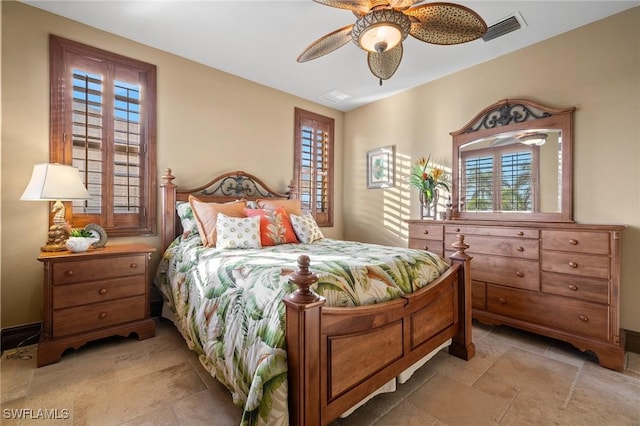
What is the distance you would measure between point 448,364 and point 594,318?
1.15 m

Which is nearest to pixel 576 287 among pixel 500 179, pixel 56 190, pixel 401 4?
pixel 500 179

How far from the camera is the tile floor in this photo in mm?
1548

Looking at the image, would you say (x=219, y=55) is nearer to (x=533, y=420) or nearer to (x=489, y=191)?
(x=489, y=191)

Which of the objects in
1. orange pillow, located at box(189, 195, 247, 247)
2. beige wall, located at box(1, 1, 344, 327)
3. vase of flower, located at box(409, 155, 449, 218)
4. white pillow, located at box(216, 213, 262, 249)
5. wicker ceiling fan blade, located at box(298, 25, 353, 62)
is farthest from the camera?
vase of flower, located at box(409, 155, 449, 218)

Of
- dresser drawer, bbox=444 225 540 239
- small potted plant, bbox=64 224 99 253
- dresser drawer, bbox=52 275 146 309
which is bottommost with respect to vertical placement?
dresser drawer, bbox=52 275 146 309

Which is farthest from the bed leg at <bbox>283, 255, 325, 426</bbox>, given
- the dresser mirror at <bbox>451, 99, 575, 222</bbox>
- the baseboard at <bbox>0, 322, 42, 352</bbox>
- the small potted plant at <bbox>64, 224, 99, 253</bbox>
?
the dresser mirror at <bbox>451, 99, 575, 222</bbox>

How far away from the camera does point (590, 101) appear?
2.50m

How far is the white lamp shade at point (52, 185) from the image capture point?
205 centimetres

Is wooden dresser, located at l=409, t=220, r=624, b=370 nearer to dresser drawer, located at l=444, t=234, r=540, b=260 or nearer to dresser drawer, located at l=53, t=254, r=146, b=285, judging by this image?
dresser drawer, located at l=444, t=234, r=540, b=260

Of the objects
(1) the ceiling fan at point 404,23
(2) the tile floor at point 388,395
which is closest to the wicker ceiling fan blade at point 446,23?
(1) the ceiling fan at point 404,23

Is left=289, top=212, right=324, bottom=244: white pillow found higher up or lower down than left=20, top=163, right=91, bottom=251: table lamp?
lower down

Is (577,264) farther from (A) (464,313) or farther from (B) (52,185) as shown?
(B) (52,185)

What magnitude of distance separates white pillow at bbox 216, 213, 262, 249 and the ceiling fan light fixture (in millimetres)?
1629

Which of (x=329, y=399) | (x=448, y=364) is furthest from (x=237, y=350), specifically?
(x=448, y=364)
